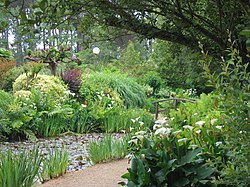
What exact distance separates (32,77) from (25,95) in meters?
1.00

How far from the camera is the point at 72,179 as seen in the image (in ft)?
11.5

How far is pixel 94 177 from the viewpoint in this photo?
3.54m

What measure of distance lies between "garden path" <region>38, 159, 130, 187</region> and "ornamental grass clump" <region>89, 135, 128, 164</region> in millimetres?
110

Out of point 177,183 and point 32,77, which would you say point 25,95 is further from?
point 177,183

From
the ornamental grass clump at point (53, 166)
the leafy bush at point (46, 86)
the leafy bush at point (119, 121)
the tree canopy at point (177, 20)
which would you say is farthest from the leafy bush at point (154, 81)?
the tree canopy at point (177, 20)

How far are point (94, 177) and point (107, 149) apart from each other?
27.5 inches

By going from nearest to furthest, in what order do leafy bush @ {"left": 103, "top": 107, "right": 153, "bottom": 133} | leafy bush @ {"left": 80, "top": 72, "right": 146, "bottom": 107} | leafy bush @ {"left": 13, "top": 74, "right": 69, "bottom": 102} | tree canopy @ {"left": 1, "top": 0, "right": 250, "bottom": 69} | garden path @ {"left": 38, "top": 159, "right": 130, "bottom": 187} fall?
1. tree canopy @ {"left": 1, "top": 0, "right": 250, "bottom": 69}
2. garden path @ {"left": 38, "top": 159, "right": 130, "bottom": 187}
3. leafy bush @ {"left": 103, "top": 107, "right": 153, "bottom": 133}
4. leafy bush @ {"left": 13, "top": 74, "right": 69, "bottom": 102}
5. leafy bush @ {"left": 80, "top": 72, "right": 146, "bottom": 107}

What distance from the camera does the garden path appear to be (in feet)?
10.9

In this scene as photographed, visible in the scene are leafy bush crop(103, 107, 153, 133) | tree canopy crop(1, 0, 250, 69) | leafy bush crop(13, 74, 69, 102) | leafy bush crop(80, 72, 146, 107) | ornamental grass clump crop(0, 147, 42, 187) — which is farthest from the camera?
leafy bush crop(80, 72, 146, 107)

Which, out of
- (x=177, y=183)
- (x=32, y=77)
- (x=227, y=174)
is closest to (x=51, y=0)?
(x=227, y=174)

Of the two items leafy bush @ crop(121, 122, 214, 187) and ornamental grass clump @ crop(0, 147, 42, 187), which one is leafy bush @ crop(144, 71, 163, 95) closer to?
ornamental grass clump @ crop(0, 147, 42, 187)

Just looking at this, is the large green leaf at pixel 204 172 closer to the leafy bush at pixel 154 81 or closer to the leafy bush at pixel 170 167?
the leafy bush at pixel 170 167

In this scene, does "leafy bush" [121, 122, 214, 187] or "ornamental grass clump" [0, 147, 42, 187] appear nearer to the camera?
"leafy bush" [121, 122, 214, 187]

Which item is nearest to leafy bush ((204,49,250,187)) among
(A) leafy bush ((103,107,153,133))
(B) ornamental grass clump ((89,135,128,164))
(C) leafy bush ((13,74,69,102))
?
(B) ornamental grass clump ((89,135,128,164))
